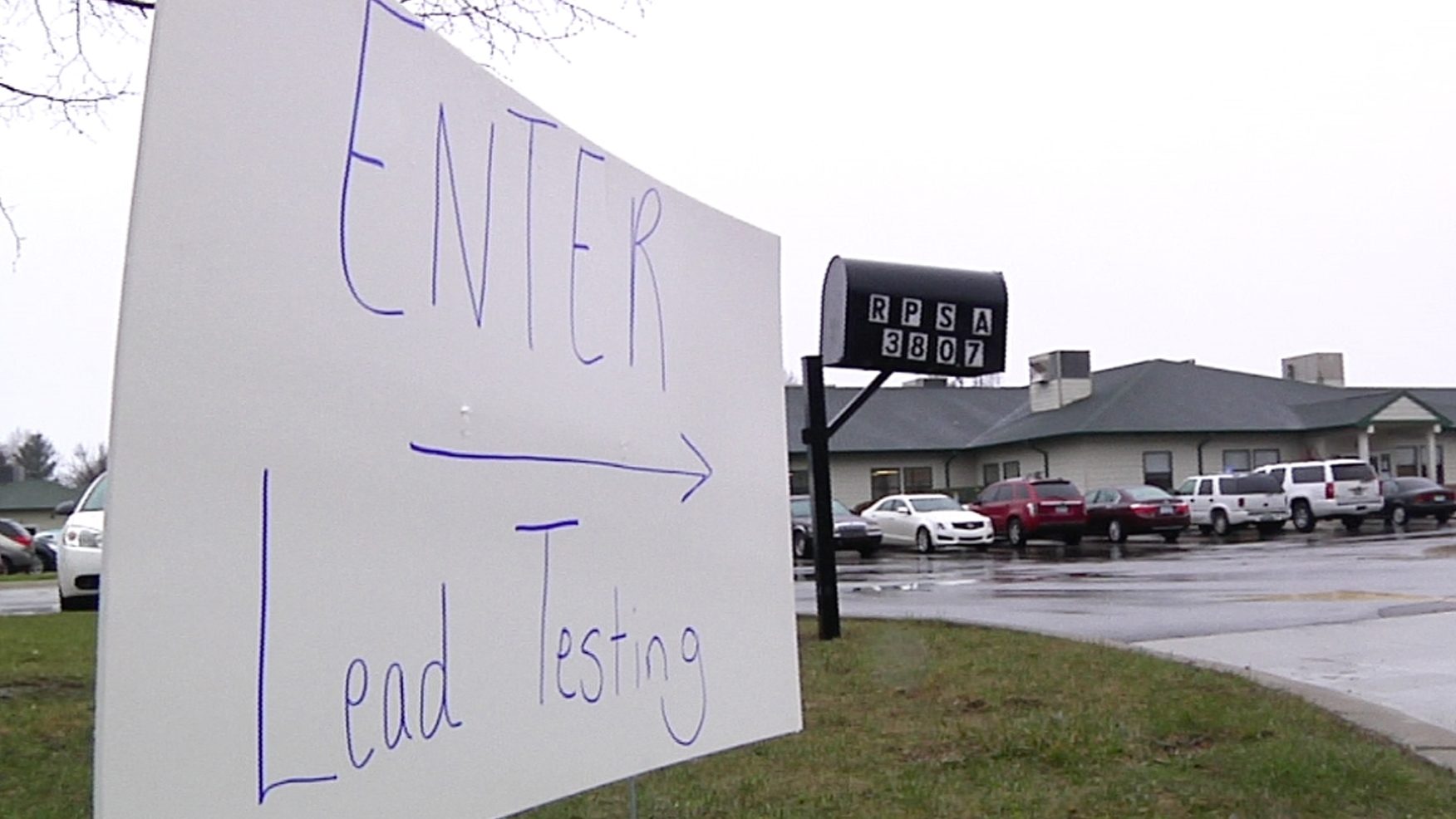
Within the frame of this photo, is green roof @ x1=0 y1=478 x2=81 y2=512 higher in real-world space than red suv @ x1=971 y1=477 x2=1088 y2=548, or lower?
higher

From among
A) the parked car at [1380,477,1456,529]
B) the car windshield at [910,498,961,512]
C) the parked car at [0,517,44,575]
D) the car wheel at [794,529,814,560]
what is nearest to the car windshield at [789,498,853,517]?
the car wheel at [794,529,814,560]

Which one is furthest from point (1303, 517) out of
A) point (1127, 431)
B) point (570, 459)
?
point (570, 459)

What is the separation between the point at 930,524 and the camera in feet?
105

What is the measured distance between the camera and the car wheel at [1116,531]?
34688 millimetres

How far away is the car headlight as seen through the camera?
45.2ft

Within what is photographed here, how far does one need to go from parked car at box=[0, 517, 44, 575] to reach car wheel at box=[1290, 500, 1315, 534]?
3063cm

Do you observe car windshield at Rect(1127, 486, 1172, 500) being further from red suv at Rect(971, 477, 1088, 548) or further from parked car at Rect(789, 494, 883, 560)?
parked car at Rect(789, 494, 883, 560)

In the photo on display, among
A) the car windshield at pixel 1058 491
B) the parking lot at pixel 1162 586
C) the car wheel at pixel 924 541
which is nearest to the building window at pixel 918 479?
the car windshield at pixel 1058 491

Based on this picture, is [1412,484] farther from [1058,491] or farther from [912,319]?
[912,319]

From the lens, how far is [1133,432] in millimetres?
45938

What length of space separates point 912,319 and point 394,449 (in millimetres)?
7614

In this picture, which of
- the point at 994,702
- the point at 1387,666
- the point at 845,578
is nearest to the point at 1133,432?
the point at 845,578

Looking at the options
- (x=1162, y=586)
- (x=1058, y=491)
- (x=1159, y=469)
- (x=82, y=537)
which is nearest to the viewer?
(x=82, y=537)

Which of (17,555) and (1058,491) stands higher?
(1058,491)
